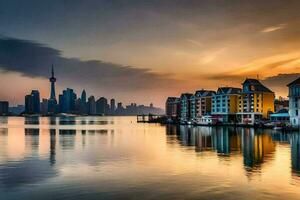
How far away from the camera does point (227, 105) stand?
6501 inches

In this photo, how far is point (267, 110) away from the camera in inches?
6063

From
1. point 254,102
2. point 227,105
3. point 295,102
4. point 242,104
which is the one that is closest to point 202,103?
point 227,105

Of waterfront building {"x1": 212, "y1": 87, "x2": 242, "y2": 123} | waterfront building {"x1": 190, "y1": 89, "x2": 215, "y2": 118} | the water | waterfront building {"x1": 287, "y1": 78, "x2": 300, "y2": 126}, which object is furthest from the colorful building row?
the water

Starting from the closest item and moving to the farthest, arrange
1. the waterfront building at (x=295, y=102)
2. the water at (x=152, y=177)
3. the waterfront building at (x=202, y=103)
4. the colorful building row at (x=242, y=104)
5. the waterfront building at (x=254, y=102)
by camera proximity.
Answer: the water at (x=152, y=177)
the waterfront building at (x=295, y=102)
the waterfront building at (x=254, y=102)
the colorful building row at (x=242, y=104)
the waterfront building at (x=202, y=103)

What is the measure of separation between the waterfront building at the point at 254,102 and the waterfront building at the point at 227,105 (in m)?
4.43

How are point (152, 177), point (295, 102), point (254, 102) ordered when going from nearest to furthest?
point (152, 177), point (295, 102), point (254, 102)

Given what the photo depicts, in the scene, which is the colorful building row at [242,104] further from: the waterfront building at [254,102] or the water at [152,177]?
the water at [152,177]

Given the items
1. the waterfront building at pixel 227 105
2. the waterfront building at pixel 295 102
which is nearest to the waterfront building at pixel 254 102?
the waterfront building at pixel 227 105

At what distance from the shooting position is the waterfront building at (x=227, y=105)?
163875mm

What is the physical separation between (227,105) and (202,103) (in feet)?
87.3

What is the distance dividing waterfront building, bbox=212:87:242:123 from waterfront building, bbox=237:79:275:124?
4427mm

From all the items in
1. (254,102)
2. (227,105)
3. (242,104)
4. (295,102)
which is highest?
(254,102)

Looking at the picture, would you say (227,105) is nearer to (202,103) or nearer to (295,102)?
(202,103)

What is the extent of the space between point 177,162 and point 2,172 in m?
18.2
